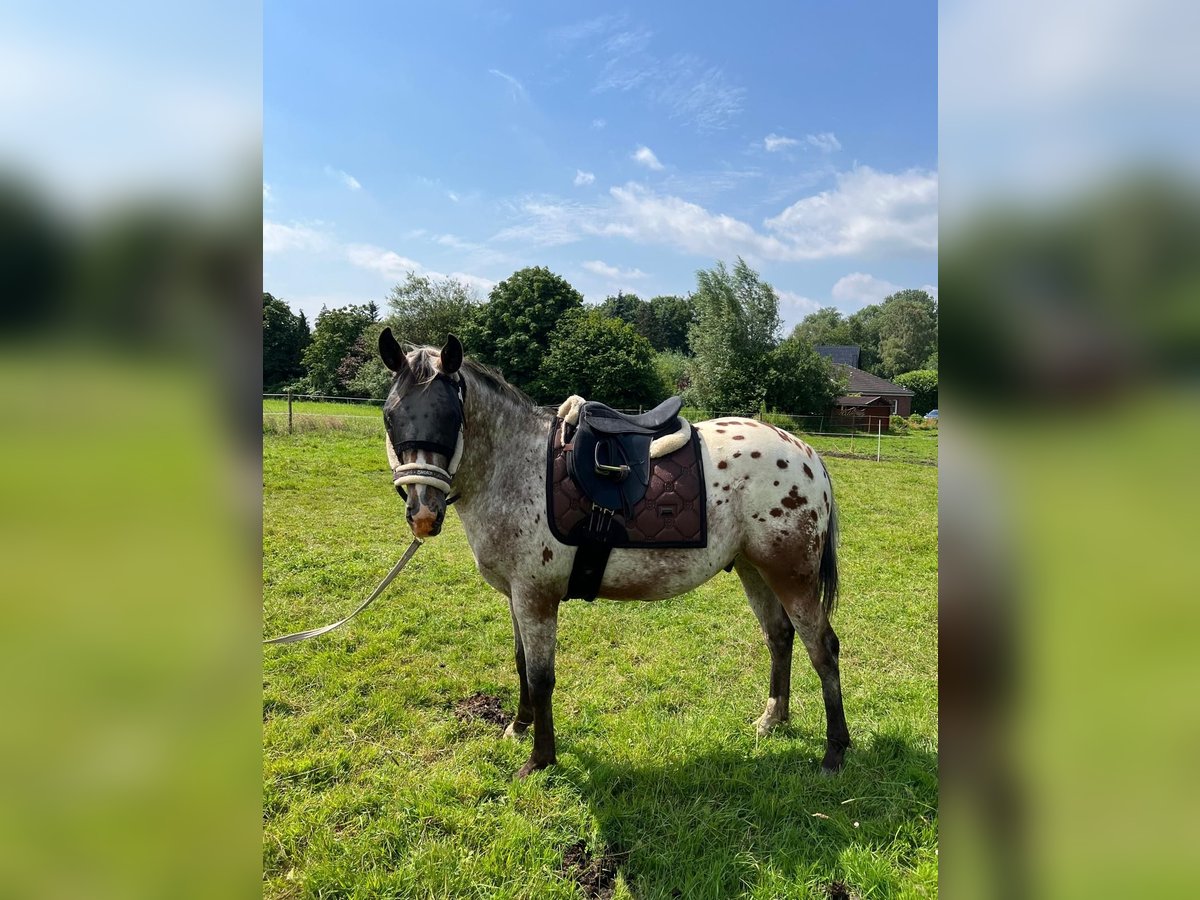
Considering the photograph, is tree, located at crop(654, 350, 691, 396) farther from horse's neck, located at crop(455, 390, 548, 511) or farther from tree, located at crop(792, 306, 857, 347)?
horse's neck, located at crop(455, 390, 548, 511)

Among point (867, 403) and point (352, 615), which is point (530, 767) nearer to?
point (352, 615)

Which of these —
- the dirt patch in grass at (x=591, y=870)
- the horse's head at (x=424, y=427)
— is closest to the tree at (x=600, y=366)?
the horse's head at (x=424, y=427)

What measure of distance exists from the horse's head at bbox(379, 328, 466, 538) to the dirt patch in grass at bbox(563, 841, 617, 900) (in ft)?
5.14

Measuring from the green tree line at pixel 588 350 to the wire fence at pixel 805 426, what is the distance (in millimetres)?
3087

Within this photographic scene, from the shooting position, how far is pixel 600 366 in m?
31.0

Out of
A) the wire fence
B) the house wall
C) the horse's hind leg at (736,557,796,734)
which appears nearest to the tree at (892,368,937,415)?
the horse's hind leg at (736,557,796,734)

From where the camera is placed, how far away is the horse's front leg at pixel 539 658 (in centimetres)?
288

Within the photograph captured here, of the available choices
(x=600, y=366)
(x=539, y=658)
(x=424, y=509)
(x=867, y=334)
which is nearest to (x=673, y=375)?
(x=600, y=366)

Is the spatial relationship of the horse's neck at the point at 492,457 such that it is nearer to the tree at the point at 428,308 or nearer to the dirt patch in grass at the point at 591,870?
the dirt patch in grass at the point at 591,870

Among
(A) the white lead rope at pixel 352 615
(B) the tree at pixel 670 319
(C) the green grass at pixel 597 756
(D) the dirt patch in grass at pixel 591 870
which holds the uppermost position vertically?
(B) the tree at pixel 670 319

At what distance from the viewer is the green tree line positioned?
28.3 m
